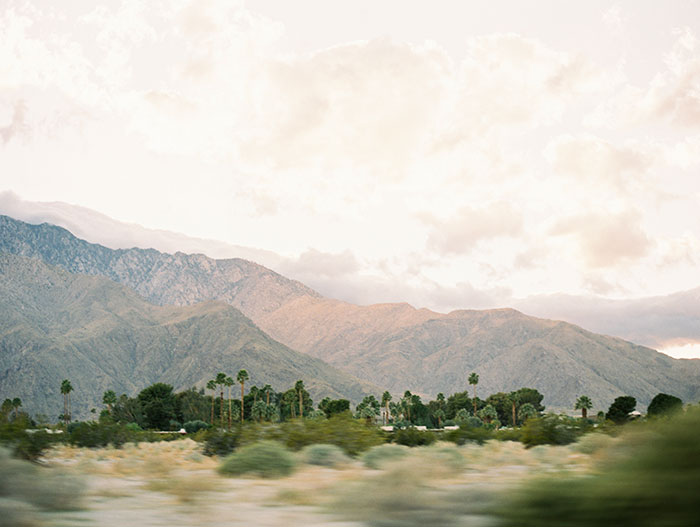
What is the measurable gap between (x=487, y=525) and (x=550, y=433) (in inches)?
701

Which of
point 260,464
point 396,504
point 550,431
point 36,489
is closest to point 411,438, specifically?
point 550,431

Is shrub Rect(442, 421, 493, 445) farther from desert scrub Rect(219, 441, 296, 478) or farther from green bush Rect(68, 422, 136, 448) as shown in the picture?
desert scrub Rect(219, 441, 296, 478)

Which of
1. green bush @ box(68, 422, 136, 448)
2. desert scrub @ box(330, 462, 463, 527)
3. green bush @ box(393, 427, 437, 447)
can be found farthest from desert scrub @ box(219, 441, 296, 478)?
green bush @ box(393, 427, 437, 447)

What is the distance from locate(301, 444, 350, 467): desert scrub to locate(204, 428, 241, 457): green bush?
4810mm

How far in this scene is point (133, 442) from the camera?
86.3 feet

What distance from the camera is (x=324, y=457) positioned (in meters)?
14.7

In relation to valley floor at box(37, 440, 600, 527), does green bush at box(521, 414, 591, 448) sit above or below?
below

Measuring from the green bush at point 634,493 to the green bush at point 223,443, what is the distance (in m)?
14.9

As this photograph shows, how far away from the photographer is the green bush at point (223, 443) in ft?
63.5

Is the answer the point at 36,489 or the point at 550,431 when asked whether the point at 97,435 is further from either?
the point at 36,489

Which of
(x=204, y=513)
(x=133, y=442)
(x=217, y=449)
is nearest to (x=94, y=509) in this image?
(x=204, y=513)

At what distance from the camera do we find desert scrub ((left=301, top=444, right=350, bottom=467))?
1451 centimetres

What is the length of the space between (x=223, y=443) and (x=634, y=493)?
16530 millimetres

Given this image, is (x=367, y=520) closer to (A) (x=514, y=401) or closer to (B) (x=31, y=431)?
(B) (x=31, y=431)
